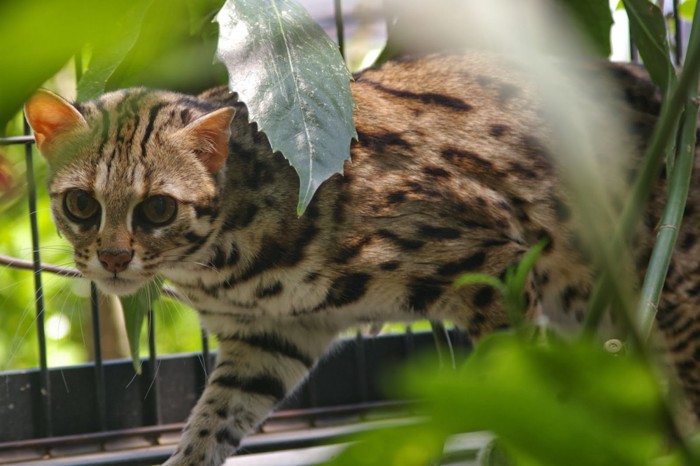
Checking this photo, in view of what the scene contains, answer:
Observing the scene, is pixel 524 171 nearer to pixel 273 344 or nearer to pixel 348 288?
pixel 348 288

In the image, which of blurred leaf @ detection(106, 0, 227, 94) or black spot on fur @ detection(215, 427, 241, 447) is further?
black spot on fur @ detection(215, 427, 241, 447)

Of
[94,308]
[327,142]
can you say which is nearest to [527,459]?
[327,142]

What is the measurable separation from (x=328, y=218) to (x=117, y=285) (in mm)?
499

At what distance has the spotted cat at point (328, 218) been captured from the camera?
6.98 feet

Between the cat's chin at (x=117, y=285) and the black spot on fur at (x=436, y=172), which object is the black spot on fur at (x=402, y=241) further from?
the cat's chin at (x=117, y=285)

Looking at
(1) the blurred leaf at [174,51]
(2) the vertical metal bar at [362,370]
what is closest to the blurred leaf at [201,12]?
(1) the blurred leaf at [174,51]

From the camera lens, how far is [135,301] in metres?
2.39

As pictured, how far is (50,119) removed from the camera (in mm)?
2131

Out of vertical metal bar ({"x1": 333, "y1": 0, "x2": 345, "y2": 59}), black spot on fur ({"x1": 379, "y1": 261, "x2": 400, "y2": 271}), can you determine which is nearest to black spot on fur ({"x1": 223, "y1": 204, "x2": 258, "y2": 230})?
black spot on fur ({"x1": 379, "y1": 261, "x2": 400, "y2": 271})

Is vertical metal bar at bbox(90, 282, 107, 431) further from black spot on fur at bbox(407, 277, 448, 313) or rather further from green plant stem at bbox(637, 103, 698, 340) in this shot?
green plant stem at bbox(637, 103, 698, 340)

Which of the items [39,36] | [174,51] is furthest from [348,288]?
[39,36]

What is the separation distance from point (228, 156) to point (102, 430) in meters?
1.36

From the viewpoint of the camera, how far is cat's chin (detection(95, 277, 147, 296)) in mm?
2100

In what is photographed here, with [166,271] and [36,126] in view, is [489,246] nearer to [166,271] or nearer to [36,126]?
[166,271]
